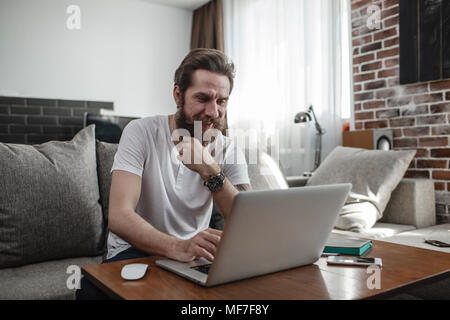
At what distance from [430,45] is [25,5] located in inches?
154

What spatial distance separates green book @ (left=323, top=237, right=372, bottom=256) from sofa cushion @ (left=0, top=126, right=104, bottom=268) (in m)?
1.05

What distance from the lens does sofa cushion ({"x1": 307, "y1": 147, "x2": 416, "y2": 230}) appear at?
2100 mm

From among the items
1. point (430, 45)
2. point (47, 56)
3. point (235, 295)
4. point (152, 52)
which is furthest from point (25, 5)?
point (235, 295)

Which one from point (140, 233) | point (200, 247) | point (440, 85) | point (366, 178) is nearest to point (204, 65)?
point (140, 233)

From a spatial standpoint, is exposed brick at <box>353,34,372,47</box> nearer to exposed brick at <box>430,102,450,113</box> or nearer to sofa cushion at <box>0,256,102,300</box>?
exposed brick at <box>430,102,450,113</box>

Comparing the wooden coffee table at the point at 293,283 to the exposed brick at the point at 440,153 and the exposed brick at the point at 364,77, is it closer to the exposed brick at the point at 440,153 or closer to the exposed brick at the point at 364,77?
the exposed brick at the point at 440,153

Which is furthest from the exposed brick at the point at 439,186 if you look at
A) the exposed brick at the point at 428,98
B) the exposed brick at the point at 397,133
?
the exposed brick at the point at 428,98

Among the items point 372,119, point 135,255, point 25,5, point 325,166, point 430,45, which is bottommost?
point 135,255

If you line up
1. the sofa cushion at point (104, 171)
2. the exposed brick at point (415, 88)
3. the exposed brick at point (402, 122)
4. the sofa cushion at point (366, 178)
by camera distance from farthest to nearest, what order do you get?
the exposed brick at point (402, 122)
the exposed brick at point (415, 88)
the sofa cushion at point (366, 178)
the sofa cushion at point (104, 171)

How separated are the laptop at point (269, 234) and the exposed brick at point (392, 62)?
82.7 inches

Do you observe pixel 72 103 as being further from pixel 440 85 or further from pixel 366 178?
pixel 440 85

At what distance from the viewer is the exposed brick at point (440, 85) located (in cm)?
243

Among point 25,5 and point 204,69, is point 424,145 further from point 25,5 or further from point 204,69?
point 25,5
